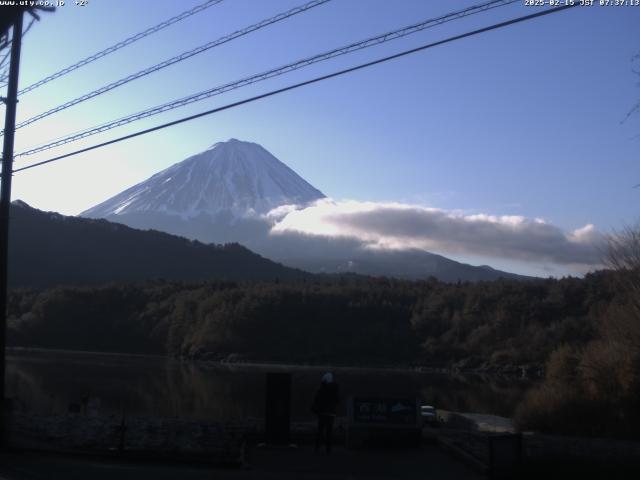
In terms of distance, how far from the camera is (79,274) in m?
120

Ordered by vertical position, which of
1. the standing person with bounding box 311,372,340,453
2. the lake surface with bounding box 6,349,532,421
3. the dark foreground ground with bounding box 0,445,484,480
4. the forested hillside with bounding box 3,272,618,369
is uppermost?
the forested hillside with bounding box 3,272,618,369

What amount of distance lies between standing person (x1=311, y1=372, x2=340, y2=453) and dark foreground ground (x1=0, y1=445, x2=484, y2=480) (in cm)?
31

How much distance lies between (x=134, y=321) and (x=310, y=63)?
81.0 meters

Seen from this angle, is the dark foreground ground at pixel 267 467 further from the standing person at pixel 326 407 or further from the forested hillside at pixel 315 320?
the forested hillside at pixel 315 320

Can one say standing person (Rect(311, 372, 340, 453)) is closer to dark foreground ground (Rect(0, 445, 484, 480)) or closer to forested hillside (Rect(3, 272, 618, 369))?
dark foreground ground (Rect(0, 445, 484, 480))

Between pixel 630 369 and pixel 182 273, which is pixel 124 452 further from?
pixel 182 273

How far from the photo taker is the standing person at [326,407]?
14039 mm

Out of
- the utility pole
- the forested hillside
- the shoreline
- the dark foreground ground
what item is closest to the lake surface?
the shoreline

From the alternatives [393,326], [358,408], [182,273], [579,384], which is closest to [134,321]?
[393,326]

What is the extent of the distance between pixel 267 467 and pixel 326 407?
1647 millimetres

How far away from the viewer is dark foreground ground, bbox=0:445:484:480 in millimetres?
11945

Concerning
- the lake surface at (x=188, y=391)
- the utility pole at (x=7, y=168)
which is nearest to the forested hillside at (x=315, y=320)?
the lake surface at (x=188, y=391)

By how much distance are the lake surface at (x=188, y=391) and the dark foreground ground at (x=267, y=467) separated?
10381 millimetres

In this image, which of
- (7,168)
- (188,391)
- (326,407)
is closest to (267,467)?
(326,407)
